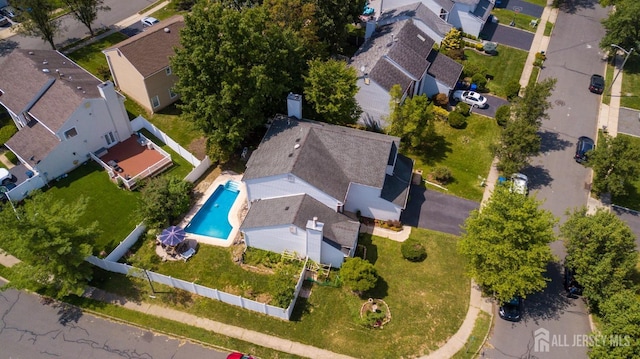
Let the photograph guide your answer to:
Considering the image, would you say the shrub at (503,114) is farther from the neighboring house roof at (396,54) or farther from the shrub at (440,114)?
the neighboring house roof at (396,54)

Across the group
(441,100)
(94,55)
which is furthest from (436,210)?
(94,55)

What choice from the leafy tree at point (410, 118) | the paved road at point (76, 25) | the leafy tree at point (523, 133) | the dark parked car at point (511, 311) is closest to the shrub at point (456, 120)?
the leafy tree at point (410, 118)

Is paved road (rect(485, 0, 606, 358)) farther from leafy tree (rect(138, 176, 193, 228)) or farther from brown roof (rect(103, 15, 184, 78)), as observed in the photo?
brown roof (rect(103, 15, 184, 78))

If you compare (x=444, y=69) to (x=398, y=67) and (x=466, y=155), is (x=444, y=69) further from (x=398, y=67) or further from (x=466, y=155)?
(x=466, y=155)

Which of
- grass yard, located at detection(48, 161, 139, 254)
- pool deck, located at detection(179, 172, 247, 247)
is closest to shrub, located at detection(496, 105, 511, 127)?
pool deck, located at detection(179, 172, 247, 247)

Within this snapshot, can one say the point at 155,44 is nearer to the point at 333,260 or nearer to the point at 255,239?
the point at 255,239
